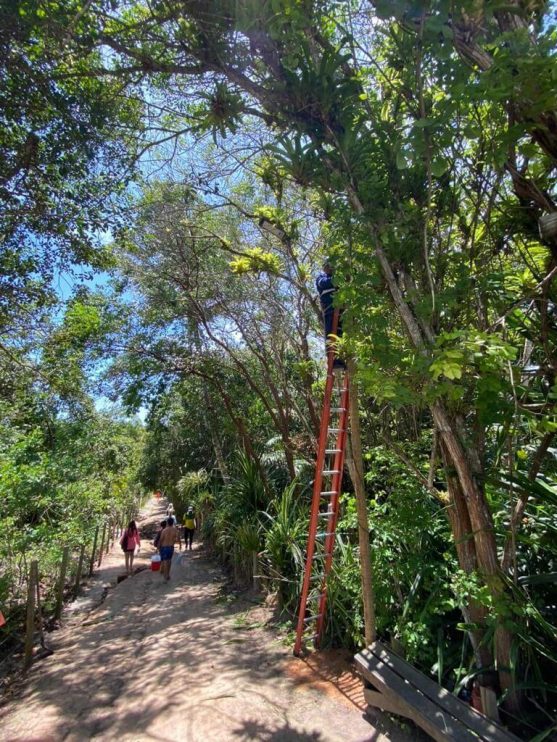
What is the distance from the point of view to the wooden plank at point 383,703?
292 centimetres

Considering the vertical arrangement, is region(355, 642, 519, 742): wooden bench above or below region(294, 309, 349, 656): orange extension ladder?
below

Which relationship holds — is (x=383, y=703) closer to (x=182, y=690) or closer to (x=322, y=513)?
(x=322, y=513)

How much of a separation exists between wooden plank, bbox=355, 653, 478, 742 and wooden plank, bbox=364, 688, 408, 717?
31 millimetres

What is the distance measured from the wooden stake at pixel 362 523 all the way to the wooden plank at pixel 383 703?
0.45 meters

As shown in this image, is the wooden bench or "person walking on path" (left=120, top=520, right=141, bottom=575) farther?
"person walking on path" (left=120, top=520, right=141, bottom=575)

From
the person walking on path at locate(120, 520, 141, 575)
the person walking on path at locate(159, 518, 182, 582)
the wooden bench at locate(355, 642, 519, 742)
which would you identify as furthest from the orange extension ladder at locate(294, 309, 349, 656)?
the person walking on path at locate(120, 520, 141, 575)

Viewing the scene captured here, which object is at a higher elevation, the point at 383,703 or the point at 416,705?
the point at 416,705

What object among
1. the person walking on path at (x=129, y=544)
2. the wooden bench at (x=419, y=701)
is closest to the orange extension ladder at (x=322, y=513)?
the wooden bench at (x=419, y=701)

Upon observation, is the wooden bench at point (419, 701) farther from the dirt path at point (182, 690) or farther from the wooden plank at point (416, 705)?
the dirt path at point (182, 690)

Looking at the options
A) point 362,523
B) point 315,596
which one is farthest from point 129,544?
point 362,523

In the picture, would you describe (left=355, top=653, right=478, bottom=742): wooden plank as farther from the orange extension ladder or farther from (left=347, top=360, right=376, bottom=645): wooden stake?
the orange extension ladder

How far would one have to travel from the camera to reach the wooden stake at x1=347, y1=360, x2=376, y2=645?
3730mm

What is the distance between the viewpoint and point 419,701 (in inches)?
109

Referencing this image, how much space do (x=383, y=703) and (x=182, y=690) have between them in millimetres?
2019
